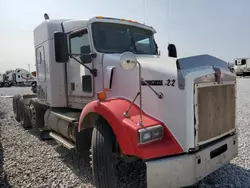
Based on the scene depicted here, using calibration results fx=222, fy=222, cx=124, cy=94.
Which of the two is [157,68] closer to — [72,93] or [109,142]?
[109,142]

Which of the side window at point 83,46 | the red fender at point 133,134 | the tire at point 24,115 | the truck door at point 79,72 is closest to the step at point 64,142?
the truck door at point 79,72

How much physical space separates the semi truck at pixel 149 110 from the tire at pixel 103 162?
0.5 inches

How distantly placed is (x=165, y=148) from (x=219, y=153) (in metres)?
0.89

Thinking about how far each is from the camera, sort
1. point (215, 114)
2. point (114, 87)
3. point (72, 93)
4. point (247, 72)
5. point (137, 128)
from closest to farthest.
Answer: point (137, 128) < point (215, 114) < point (114, 87) < point (72, 93) < point (247, 72)

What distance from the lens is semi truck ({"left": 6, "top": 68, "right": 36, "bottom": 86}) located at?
38053 millimetres

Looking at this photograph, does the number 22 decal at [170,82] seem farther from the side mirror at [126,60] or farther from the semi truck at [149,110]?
the side mirror at [126,60]

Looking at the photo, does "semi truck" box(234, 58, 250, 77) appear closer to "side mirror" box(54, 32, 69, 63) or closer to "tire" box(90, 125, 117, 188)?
"side mirror" box(54, 32, 69, 63)

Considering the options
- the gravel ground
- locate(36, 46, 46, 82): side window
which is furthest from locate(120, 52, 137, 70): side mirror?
locate(36, 46, 46, 82): side window

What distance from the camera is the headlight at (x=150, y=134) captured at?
8.38 feet

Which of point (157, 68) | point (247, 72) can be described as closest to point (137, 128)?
point (157, 68)

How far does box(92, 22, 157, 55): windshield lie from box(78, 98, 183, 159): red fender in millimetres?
1362

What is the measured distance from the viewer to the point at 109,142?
10.1ft

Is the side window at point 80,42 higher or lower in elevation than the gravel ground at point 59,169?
higher

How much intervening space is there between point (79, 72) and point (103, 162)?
7.00 ft
